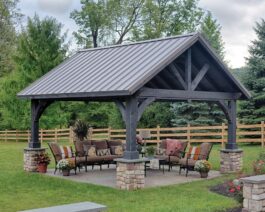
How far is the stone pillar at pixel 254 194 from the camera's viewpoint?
7656mm

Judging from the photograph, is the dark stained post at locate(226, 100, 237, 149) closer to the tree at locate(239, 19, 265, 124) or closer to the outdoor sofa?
the outdoor sofa

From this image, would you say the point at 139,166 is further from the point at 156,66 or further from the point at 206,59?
the point at 206,59

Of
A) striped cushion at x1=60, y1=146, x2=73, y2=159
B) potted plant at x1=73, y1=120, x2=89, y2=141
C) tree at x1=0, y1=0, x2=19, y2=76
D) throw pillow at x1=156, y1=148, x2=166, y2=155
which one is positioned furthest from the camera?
tree at x1=0, y1=0, x2=19, y2=76

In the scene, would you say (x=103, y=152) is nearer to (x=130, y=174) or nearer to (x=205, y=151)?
(x=205, y=151)

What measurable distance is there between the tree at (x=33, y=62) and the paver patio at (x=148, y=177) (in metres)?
14.7

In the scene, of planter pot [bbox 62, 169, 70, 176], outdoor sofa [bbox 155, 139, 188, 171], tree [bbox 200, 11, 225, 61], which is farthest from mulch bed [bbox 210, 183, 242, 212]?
tree [bbox 200, 11, 225, 61]

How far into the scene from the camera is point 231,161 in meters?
13.8

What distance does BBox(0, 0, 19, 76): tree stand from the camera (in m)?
37.2

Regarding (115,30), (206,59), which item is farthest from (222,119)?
(115,30)

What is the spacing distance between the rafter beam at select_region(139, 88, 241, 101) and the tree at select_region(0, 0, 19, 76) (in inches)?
1019

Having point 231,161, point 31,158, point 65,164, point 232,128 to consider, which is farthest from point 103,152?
point 232,128

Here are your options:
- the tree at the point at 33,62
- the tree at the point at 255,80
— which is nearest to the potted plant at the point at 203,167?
the tree at the point at 255,80

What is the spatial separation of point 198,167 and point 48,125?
1811 centimetres

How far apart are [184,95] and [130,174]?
9.16 ft
